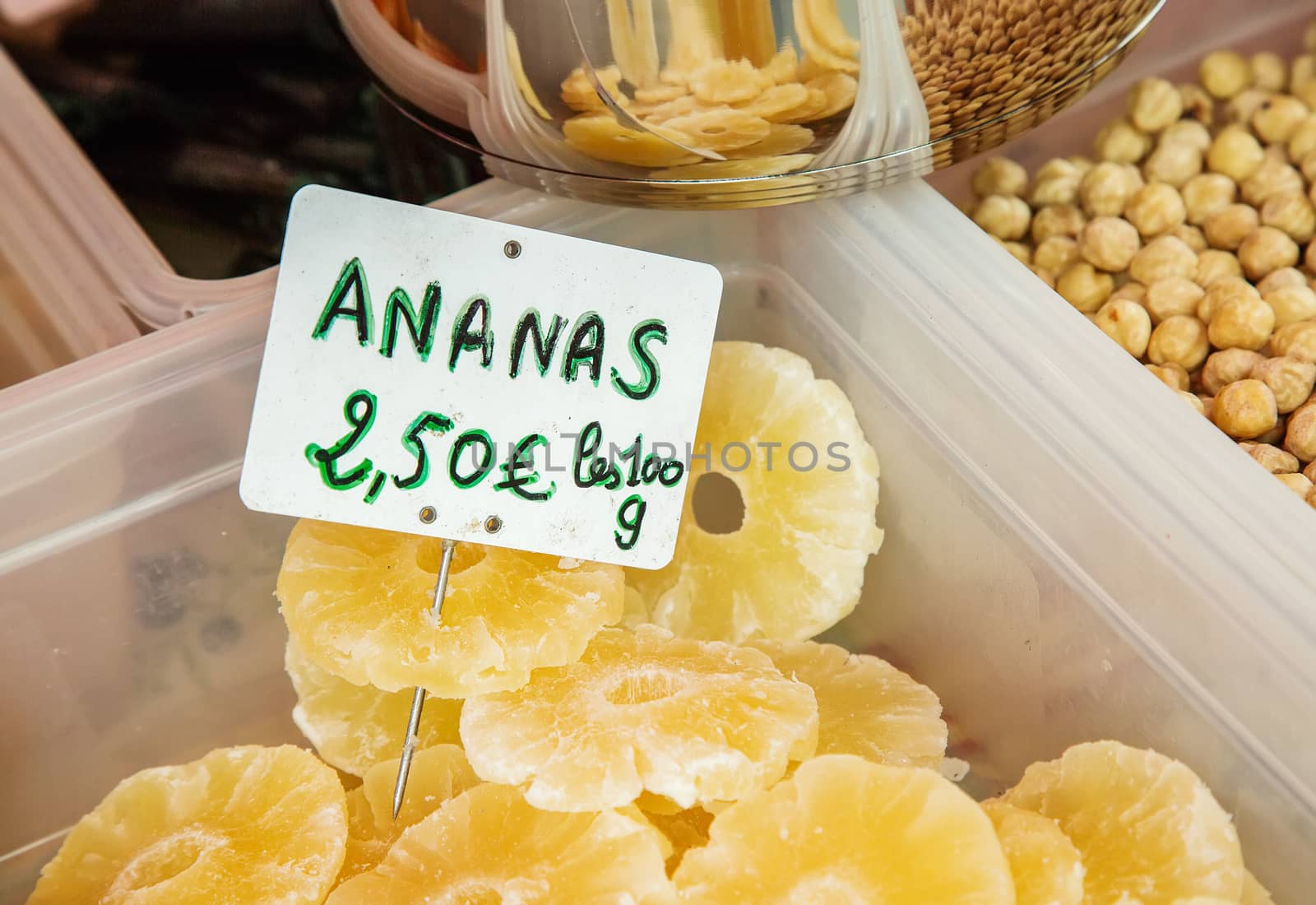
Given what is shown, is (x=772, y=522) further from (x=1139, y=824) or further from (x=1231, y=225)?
(x=1231, y=225)

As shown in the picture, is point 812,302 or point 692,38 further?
point 812,302

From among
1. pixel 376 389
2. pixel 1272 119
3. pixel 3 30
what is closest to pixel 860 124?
pixel 376 389

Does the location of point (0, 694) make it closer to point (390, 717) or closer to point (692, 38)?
point (390, 717)

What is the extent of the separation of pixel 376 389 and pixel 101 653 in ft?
0.91

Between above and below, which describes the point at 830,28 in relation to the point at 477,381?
above

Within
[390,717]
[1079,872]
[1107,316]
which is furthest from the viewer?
[1107,316]

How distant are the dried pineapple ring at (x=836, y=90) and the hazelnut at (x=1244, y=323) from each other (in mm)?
376

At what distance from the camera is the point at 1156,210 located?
84 centimetres

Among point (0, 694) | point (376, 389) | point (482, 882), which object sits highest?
point (376, 389)

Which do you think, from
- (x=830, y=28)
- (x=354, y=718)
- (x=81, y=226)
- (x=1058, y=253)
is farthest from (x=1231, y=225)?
(x=81, y=226)

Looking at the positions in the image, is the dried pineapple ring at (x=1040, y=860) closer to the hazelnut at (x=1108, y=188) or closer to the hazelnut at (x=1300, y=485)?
the hazelnut at (x=1300, y=485)

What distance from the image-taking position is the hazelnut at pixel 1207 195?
0.85m

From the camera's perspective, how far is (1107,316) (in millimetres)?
785

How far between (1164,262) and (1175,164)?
0.11 metres
